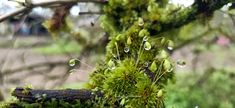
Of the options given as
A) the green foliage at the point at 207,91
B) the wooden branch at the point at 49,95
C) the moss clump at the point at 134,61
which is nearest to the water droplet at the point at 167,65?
the moss clump at the point at 134,61

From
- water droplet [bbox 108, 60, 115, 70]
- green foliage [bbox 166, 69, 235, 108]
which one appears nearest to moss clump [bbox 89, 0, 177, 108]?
water droplet [bbox 108, 60, 115, 70]

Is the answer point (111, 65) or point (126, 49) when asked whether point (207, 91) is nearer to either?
point (126, 49)

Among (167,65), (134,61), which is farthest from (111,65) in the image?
(167,65)

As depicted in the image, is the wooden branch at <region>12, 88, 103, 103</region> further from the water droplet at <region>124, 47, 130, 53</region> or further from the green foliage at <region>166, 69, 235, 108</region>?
the green foliage at <region>166, 69, 235, 108</region>

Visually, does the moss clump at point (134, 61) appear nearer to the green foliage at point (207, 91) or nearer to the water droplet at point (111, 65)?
the water droplet at point (111, 65)

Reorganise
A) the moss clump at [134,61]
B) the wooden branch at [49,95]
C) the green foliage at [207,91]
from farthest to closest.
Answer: the green foliage at [207,91] → the wooden branch at [49,95] → the moss clump at [134,61]

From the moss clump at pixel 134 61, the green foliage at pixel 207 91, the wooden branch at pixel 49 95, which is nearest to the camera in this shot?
the moss clump at pixel 134 61

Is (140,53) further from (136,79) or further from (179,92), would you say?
(179,92)

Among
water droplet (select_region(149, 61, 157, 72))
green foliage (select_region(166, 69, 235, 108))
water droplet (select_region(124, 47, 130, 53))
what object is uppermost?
water droplet (select_region(124, 47, 130, 53))
